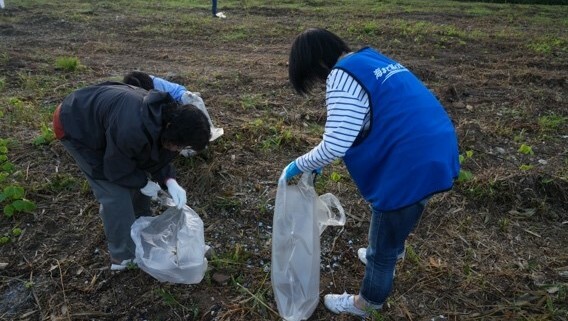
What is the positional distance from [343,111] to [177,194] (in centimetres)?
102

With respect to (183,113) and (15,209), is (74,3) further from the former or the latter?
(183,113)

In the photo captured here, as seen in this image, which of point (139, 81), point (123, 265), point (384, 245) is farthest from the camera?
point (139, 81)

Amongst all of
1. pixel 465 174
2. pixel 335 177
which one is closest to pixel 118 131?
pixel 335 177

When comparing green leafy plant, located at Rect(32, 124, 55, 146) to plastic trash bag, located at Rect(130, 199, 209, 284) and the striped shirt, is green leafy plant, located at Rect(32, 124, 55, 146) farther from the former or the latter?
the striped shirt

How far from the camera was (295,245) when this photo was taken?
1.92 m

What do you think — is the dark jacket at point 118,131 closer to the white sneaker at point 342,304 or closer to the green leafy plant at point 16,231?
the green leafy plant at point 16,231

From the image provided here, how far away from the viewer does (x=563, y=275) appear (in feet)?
7.60

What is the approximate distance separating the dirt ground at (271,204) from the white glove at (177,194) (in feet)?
1.38

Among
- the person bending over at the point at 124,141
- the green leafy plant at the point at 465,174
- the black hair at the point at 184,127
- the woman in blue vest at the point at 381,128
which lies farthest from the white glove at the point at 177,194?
the green leafy plant at the point at 465,174

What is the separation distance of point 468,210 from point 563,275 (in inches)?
26.1

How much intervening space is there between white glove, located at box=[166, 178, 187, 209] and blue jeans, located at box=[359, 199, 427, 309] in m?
0.91

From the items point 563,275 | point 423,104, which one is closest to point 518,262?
point 563,275

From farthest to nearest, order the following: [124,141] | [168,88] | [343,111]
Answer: [168,88] < [124,141] < [343,111]

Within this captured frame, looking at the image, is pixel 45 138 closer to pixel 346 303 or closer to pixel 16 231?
pixel 16 231
